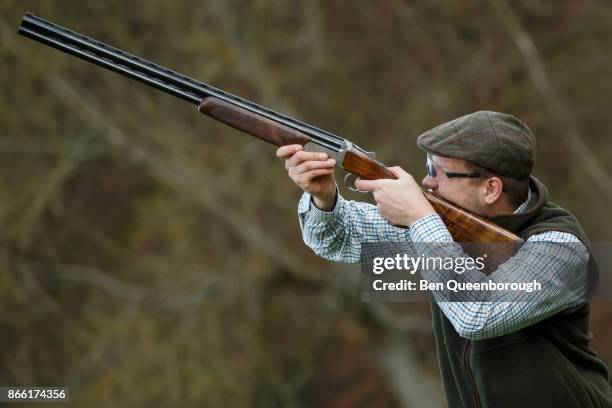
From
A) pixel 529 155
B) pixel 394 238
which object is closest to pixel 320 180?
pixel 394 238

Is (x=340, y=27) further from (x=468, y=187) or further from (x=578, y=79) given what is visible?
(x=468, y=187)

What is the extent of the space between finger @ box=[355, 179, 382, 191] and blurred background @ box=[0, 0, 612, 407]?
6493 mm

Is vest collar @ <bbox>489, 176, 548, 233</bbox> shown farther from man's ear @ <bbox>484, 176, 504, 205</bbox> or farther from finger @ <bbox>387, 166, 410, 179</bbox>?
finger @ <bbox>387, 166, 410, 179</bbox>

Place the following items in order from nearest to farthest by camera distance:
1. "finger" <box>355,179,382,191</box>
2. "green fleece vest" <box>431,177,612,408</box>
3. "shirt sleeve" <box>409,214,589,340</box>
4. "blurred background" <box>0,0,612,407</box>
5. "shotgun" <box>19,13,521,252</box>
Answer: "shirt sleeve" <box>409,214,589,340</box> < "green fleece vest" <box>431,177,612,408</box> < "finger" <box>355,179,382,191</box> < "shotgun" <box>19,13,521,252</box> < "blurred background" <box>0,0,612,407</box>

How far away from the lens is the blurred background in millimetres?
10305

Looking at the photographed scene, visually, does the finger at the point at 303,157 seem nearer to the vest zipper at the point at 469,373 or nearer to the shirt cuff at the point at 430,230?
the shirt cuff at the point at 430,230

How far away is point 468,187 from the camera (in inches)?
141

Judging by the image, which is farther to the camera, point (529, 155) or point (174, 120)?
point (174, 120)

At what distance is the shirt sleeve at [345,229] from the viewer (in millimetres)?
3820

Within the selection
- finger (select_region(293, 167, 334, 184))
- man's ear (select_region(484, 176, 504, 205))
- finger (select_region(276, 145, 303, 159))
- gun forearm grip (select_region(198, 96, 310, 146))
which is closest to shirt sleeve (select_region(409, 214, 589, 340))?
man's ear (select_region(484, 176, 504, 205))

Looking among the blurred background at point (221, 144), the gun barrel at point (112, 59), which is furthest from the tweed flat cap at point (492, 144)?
the blurred background at point (221, 144)

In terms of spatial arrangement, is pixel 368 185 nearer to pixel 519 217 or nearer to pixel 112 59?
pixel 519 217

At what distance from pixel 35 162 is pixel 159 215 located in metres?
1.39

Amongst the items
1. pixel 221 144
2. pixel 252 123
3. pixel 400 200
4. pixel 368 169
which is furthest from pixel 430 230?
pixel 221 144
